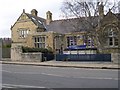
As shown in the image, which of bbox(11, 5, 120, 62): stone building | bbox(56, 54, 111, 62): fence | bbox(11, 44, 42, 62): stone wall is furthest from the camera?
bbox(11, 5, 120, 62): stone building

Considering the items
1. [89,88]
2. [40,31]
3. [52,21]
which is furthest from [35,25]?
[89,88]

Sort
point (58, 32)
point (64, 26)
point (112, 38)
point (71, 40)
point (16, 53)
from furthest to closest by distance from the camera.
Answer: point (64, 26)
point (58, 32)
point (71, 40)
point (112, 38)
point (16, 53)

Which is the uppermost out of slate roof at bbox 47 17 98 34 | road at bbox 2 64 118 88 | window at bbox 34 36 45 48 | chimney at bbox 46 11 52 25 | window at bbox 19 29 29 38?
chimney at bbox 46 11 52 25

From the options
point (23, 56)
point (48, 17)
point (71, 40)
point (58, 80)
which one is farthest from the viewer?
point (48, 17)

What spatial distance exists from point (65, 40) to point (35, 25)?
343 inches

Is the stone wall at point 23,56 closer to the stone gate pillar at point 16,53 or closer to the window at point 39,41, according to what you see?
the stone gate pillar at point 16,53

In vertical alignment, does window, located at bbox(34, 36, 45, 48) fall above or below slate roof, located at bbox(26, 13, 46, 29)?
below

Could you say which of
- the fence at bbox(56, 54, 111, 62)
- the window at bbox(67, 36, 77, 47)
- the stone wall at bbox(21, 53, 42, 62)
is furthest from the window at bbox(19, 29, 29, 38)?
the fence at bbox(56, 54, 111, 62)

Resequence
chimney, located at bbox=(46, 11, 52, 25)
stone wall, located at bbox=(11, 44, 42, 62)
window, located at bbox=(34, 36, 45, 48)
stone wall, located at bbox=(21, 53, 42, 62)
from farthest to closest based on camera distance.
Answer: chimney, located at bbox=(46, 11, 52, 25)
window, located at bbox=(34, 36, 45, 48)
stone wall, located at bbox=(11, 44, 42, 62)
stone wall, located at bbox=(21, 53, 42, 62)

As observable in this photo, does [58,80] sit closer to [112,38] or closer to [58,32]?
[112,38]

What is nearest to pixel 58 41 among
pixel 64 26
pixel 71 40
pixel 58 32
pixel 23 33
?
Answer: pixel 71 40

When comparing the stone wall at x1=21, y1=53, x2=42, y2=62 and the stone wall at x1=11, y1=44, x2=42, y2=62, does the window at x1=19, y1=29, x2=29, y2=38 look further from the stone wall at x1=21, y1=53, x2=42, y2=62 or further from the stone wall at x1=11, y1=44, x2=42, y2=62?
the stone wall at x1=21, y1=53, x2=42, y2=62

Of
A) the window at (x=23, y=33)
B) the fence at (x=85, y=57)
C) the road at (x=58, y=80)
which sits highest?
the window at (x=23, y=33)

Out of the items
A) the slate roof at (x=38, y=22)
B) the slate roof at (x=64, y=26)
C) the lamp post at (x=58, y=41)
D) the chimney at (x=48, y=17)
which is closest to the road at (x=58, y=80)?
the slate roof at (x=64, y=26)
